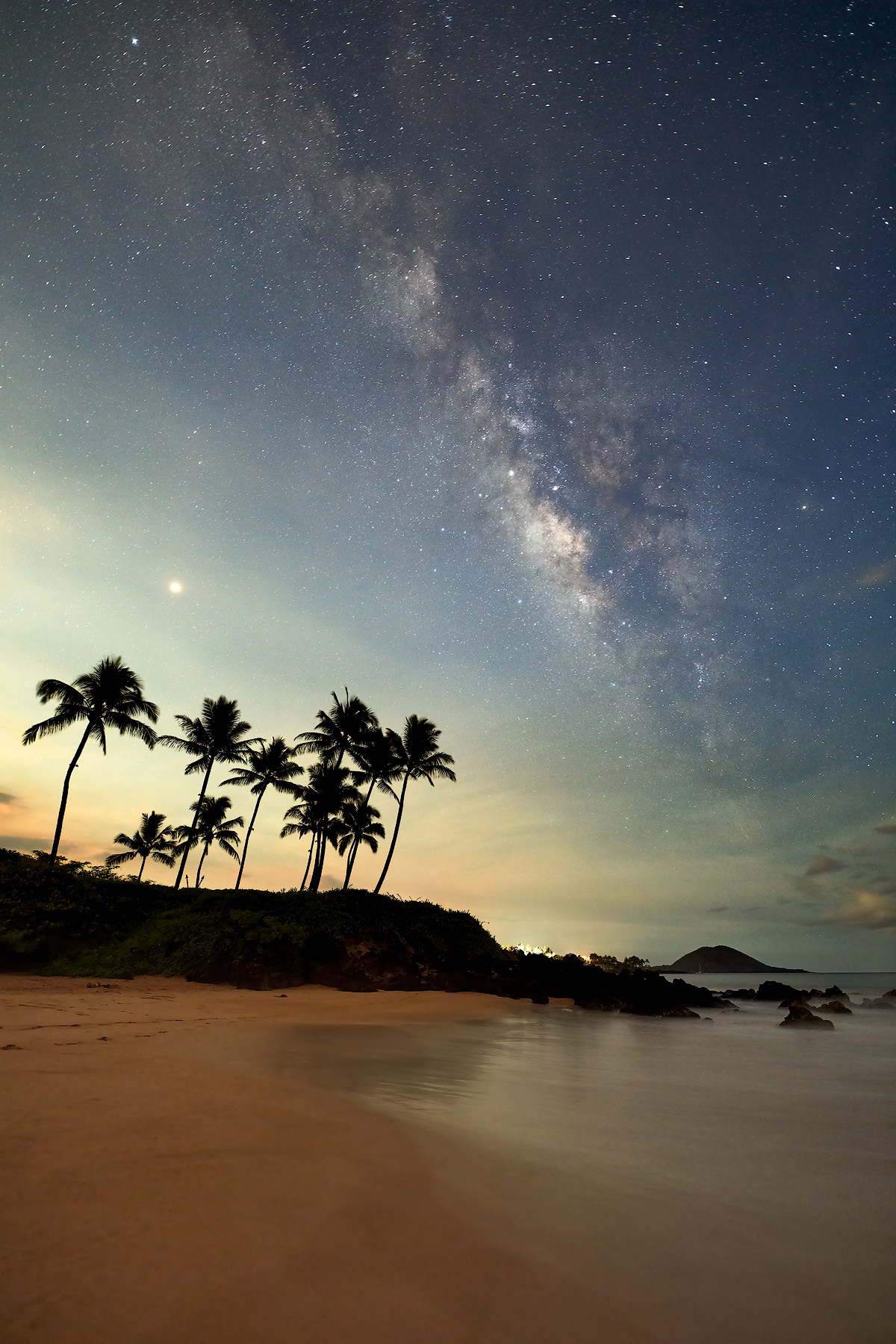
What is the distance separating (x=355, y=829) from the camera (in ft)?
149

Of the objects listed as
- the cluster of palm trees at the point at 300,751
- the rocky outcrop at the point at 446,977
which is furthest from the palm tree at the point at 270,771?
the rocky outcrop at the point at 446,977

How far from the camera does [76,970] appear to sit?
18453 millimetres

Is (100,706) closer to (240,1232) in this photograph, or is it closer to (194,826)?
(194,826)

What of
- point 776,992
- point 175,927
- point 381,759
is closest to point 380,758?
point 381,759

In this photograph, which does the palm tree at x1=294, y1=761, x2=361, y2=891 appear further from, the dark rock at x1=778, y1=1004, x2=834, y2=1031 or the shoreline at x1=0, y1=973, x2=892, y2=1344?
the shoreline at x1=0, y1=973, x2=892, y2=1344

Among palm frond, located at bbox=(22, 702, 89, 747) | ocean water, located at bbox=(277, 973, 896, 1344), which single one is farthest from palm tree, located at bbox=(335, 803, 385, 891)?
ocean water, located at bbox=(277, 973, 896, 1344)

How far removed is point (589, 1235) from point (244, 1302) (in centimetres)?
206

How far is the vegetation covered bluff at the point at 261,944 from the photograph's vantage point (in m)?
19.0

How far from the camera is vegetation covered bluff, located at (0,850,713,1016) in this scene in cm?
1900

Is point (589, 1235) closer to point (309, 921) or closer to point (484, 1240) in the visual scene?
point (484, 1240)

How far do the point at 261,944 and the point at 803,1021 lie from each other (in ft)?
64.5

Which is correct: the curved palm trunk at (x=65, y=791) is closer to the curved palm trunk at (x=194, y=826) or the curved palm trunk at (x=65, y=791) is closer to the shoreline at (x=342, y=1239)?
the curved palm trunk at (x=194, y=826)

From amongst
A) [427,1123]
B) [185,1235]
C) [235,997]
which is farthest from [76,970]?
[185,1235]

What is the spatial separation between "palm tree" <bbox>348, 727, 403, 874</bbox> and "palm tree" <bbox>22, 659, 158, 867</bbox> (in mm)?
12699
